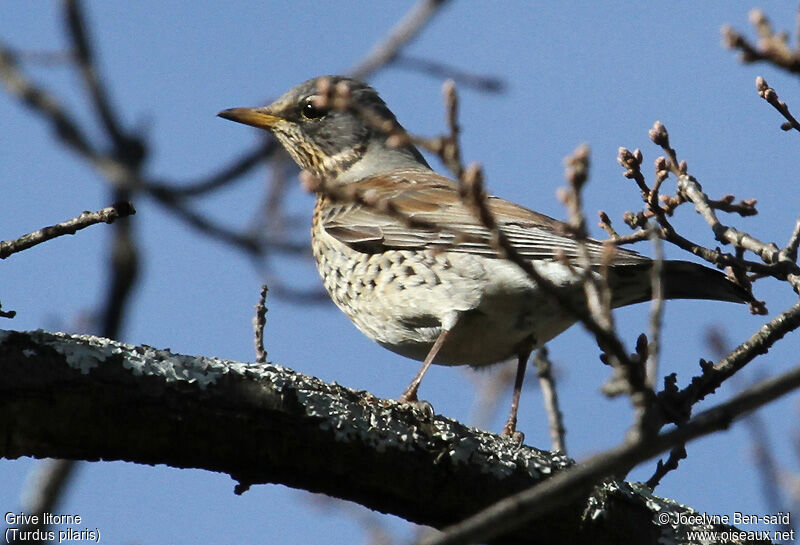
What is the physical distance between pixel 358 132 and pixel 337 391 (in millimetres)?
4057

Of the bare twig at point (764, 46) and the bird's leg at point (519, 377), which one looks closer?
the bare twig at point (764, 46)

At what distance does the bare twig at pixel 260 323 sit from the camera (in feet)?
14.0

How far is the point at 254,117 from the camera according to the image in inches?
282

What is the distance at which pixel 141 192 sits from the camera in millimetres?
3525

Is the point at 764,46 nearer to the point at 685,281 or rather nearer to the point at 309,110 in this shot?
the point at 685,281

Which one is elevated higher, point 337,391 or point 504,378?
point 504,378

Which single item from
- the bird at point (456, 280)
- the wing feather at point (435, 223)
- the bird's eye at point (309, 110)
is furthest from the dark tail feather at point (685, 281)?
the bird's eye at point (309, 110)

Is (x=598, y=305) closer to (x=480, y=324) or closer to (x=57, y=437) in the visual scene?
(x=57, y=437)

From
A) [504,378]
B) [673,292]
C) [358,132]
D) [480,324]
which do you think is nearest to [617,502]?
[673,292]

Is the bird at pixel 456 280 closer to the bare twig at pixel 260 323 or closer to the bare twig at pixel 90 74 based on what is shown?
the bare twig at pixel 260 323

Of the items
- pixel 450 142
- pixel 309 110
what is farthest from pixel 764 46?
pixel 309 110

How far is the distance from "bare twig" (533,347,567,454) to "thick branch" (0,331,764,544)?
56.5 inches

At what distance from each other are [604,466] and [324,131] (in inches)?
223

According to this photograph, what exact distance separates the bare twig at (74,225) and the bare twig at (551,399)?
113 inches
